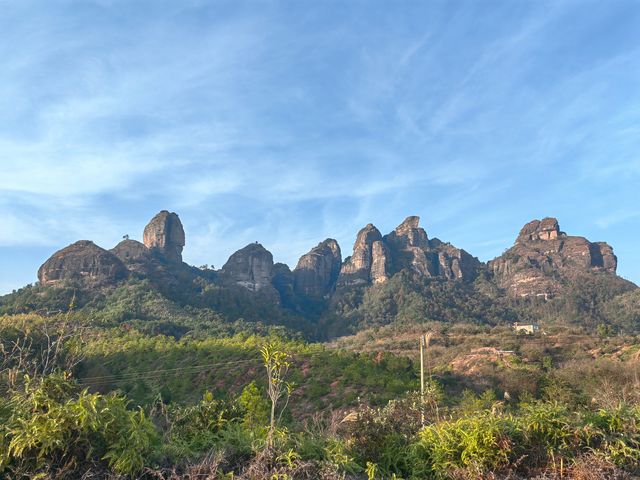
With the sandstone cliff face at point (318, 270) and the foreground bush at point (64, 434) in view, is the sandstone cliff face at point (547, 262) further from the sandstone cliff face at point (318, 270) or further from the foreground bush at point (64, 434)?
the foreground bush at point (64, 434)

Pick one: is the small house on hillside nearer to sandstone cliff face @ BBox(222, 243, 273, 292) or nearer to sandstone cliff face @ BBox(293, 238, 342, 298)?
sandstone cliff face @ BBox(222, 243, 273, 292)

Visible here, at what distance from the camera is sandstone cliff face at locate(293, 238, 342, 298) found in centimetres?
13212

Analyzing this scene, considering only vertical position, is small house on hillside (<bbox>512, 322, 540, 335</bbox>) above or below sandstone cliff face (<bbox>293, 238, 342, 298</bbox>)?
below

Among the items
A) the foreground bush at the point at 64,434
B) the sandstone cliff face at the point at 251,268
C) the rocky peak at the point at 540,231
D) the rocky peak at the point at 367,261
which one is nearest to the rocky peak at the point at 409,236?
the rocky peak at the point at 367,261

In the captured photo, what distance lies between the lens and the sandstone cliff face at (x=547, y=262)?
107 m

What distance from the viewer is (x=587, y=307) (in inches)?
3639

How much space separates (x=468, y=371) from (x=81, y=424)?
35.5 metres

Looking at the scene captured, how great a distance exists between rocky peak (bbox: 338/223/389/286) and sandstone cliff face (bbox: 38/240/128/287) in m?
58.9

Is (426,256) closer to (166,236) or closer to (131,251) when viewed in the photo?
(166,236)

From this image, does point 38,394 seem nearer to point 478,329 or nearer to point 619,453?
point 619,453

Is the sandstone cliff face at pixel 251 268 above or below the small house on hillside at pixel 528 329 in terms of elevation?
above

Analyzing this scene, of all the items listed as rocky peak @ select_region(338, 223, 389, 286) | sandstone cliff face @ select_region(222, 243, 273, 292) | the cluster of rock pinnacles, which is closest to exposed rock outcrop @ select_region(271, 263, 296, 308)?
the cluster of rock pinnacles

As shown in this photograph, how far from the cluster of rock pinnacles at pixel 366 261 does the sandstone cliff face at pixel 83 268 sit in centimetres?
17

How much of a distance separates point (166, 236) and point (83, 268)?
83.1 feet
